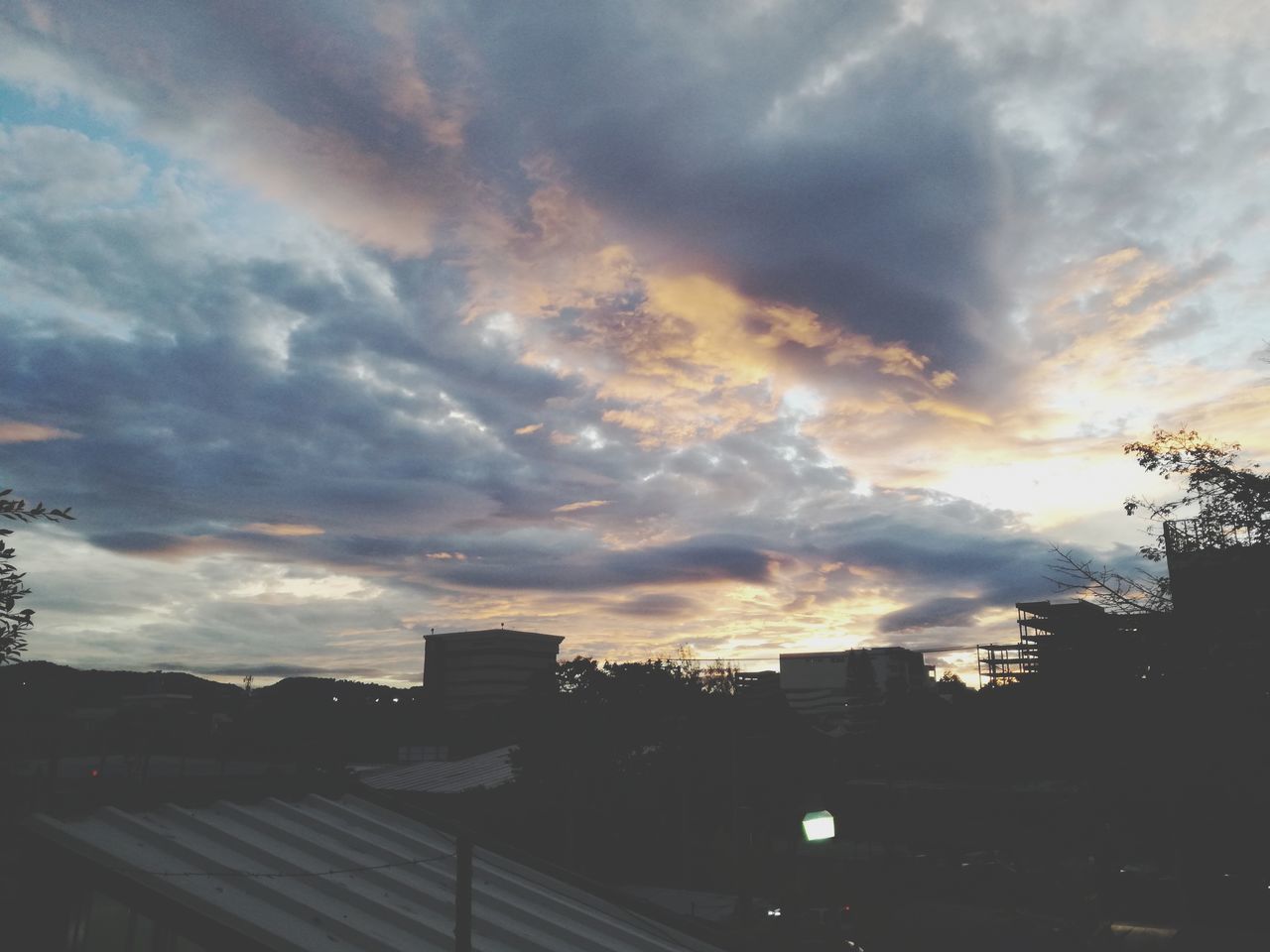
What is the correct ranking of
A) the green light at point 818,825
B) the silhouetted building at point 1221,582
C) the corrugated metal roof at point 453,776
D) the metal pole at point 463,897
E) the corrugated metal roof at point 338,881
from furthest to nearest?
the corrugated metal roof at point 453,776 → the silhouetted building at point 1221,582 → the green light at point 818,825 → the corrugated metal roof at point 338,881 → the metal pole at point 463,897

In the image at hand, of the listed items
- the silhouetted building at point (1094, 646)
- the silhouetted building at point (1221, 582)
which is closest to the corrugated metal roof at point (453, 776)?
the silhouetted building at point (1094, 646)

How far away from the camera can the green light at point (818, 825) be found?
13.9 metres

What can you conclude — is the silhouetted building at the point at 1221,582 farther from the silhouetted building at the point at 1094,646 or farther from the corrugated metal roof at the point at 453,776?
the corrugated metal roof at the point at 453,776

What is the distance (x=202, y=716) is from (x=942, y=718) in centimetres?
6683

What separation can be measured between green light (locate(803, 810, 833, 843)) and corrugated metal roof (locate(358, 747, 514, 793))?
1316 inches

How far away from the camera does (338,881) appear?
7.98m

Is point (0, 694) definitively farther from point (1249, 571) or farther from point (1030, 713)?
point (1030, 713)

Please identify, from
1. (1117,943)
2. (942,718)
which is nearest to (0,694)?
(1117,943)

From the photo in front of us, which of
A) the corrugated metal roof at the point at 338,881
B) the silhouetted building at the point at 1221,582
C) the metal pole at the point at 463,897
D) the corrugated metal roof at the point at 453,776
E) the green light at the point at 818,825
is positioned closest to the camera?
the metal pole at the point at 463,897

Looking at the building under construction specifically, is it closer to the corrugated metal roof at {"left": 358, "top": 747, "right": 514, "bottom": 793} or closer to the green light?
the green light

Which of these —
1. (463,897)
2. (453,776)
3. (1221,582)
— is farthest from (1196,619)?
(453,776)

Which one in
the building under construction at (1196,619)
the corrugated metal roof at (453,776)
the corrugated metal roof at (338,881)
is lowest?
the corrugated metal roof at (453,776)

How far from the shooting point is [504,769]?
50.2 meters

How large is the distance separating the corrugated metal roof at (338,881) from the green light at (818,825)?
4.46 m
